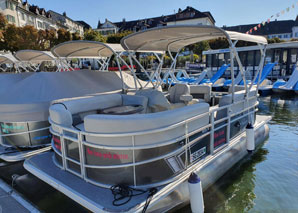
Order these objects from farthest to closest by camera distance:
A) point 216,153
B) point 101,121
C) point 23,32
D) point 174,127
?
point 23,32
point 216,153
point 174,127
point 101,121

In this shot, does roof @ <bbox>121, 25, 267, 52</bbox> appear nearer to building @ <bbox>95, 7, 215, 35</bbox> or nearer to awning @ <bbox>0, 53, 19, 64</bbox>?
awning @ <bbox>0, 53, 19, 64</bbox>

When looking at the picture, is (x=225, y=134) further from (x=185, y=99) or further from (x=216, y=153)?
(x=185, y=99)

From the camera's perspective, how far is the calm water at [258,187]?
130 inches

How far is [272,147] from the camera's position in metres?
5.64

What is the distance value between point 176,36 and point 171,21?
49.3 m

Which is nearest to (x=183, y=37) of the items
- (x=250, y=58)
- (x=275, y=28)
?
(x=250, y=58)

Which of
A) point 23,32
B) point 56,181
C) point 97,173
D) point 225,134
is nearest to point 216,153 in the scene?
point 225,134

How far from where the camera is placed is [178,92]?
6113 millimetres

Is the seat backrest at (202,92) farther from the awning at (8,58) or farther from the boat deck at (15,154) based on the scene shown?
the awning at (8,58)

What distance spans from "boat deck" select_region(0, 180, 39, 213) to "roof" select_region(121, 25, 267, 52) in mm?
3592

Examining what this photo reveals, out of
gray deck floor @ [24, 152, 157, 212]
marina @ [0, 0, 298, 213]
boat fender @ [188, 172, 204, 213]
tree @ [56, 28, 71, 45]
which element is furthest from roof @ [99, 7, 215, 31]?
boat fender @ [188, 172, 204, 213]

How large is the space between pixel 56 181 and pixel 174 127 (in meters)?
1.73

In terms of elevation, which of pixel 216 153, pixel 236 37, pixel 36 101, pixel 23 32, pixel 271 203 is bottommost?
pixel 271 203

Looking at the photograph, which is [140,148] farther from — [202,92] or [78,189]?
[202,92]
